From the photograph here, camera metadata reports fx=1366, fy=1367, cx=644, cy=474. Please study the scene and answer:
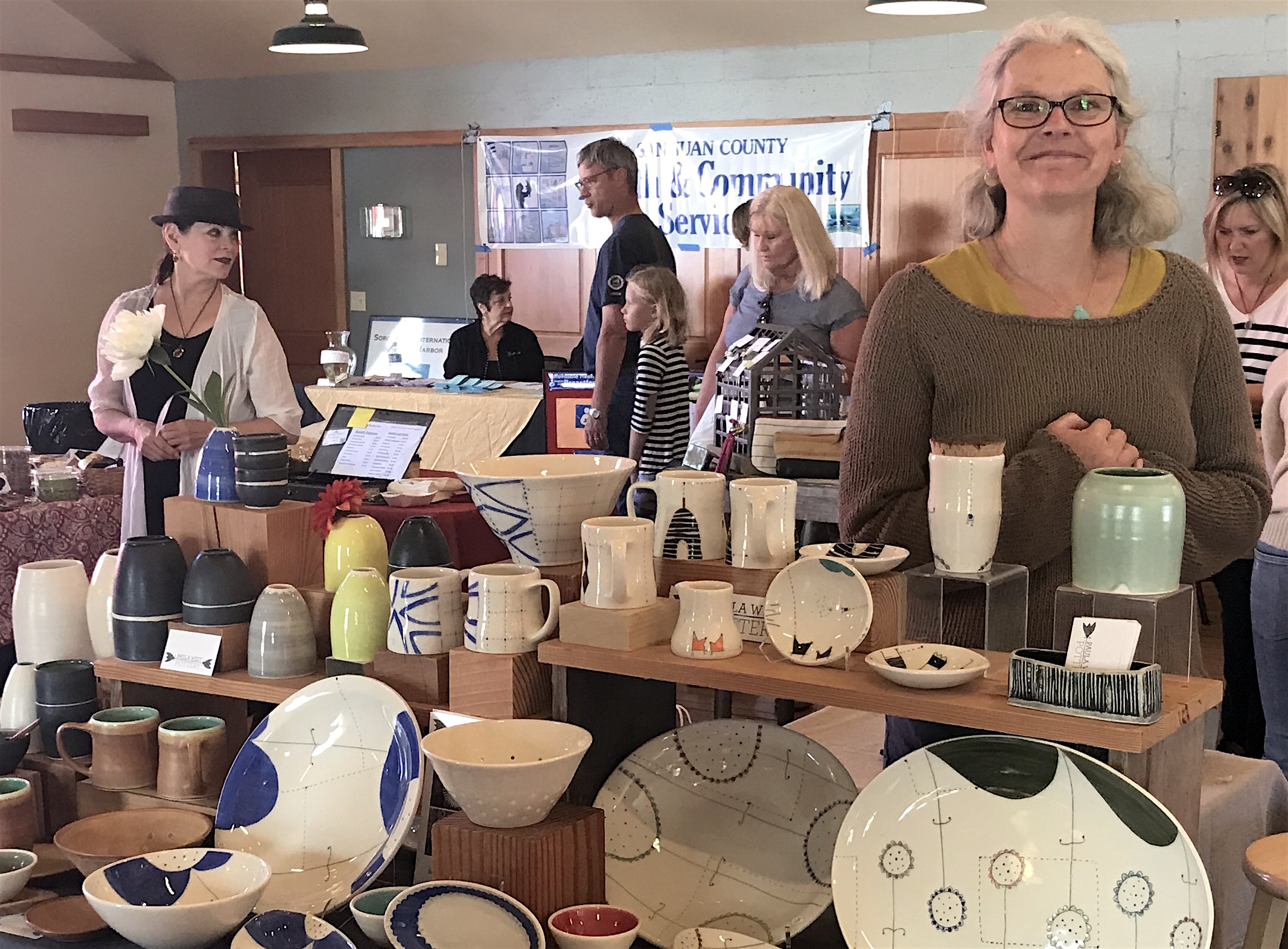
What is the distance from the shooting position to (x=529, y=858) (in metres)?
1.32

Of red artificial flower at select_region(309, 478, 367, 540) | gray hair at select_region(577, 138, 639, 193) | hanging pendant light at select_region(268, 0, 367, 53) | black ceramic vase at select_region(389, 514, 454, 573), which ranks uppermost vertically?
hanging pendant light at select_region(268, 0, 367, 53)

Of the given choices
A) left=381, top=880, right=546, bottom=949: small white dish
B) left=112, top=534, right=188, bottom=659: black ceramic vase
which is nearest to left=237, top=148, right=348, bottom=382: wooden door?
left=112, top=534, right=188, bottom=659: black ceramic vase

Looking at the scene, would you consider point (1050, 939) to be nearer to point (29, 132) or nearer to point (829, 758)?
point (829, 758)

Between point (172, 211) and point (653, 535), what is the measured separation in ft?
6.68

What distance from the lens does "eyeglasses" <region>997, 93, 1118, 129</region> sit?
58.0 inches

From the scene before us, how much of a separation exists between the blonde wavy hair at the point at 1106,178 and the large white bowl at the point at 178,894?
110cm

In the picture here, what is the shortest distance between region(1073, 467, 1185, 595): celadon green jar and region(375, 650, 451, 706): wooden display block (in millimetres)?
726

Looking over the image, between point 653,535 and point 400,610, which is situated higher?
point 653,535

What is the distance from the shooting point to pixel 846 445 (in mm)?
1600

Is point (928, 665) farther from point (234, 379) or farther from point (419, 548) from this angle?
point (234, 379)

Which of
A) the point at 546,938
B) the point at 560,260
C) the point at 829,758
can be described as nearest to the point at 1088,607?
the point at 829,758

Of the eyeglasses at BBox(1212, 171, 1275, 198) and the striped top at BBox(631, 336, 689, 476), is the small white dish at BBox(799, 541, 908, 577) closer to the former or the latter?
the eyeglasses at BBox(1212, 171, 1275, 198)

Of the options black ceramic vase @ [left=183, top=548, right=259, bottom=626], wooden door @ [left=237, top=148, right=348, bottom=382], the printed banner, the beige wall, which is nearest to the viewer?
black ceramic vase @ [left=183, top=548, right=259, bottom=626]

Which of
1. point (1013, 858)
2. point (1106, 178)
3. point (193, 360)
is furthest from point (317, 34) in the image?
point (1013, 858)
